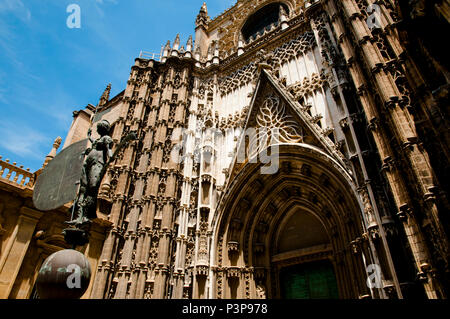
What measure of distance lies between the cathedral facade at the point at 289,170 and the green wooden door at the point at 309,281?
40 millimetres

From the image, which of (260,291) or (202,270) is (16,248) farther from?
(260,291)

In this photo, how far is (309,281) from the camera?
10.1 metres

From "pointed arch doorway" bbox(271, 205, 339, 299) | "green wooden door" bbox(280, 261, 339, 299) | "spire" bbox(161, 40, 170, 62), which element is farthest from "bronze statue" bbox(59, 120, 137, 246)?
"spire" bbox(161, 40, 170, 62)

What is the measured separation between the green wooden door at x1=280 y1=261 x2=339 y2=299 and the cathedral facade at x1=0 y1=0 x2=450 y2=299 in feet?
0.13

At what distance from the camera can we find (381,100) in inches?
274

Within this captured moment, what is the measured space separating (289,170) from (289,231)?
2578 millimetres

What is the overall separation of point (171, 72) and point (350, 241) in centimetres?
1249

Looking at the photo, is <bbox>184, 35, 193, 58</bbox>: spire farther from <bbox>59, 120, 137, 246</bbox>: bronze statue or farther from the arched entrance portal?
<bbox>59, 120, 137, 246</bbox>: bronze statue

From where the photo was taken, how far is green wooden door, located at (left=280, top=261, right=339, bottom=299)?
9.59 m

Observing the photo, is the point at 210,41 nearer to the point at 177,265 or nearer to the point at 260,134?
the point at 260,134

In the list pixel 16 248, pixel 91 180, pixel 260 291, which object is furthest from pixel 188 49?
pixel 260 291

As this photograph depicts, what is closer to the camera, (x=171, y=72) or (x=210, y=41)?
(x=171, y=72)
